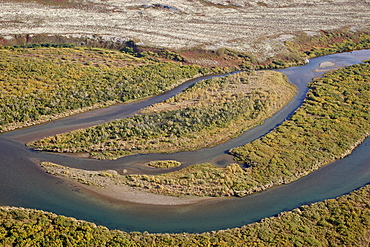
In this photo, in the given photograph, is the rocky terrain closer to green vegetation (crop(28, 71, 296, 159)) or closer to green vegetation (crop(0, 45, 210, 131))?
green vegetation (crop(0, 45, 210, 131))

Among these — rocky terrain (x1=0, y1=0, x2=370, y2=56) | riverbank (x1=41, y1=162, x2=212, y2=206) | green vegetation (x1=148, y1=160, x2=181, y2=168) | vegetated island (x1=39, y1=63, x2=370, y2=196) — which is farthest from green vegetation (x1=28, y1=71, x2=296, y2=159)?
rocky terrain (x1=0, y1=0, x2=370, y2=56)

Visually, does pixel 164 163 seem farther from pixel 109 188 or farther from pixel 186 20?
pixel 186 20

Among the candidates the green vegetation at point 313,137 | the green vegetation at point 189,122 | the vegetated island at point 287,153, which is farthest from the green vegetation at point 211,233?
the green vegetation at point 189,122

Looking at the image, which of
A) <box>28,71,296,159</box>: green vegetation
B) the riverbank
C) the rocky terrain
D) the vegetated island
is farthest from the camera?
the rocky terrain

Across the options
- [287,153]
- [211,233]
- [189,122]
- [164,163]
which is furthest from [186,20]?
[211,233]

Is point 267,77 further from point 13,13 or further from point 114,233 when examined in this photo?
point 13,13

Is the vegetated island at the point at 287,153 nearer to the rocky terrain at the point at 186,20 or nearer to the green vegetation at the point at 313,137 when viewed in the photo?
the green vegetation at the point at 313,137
